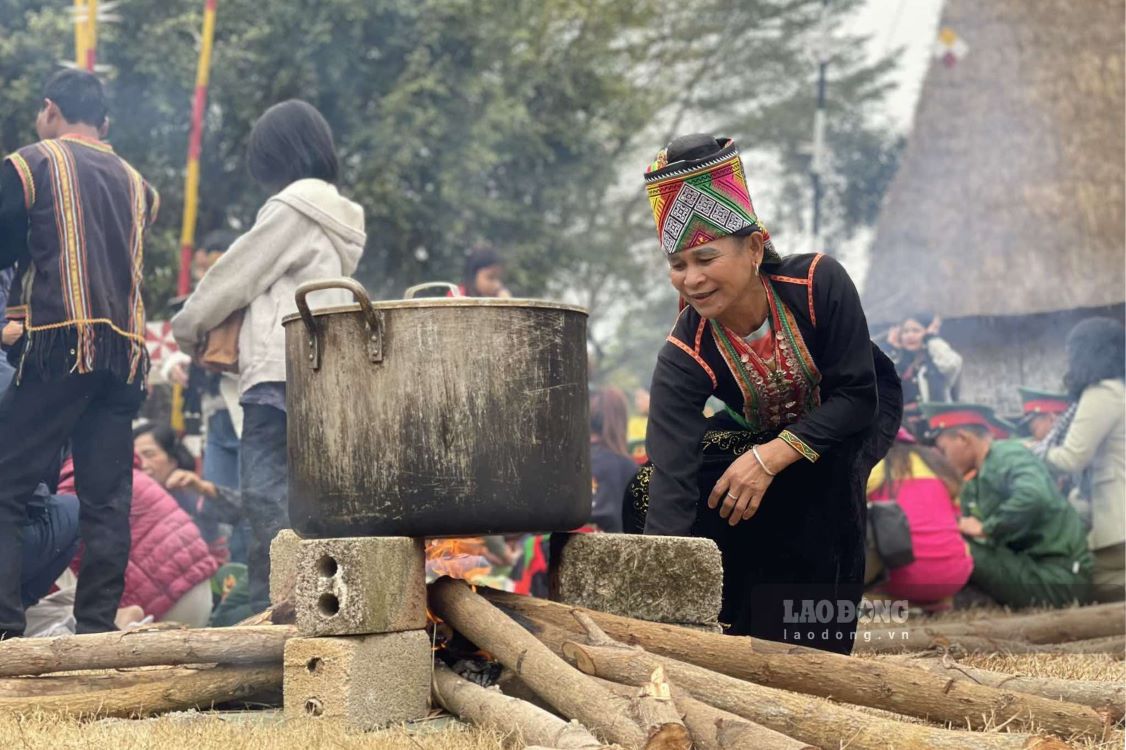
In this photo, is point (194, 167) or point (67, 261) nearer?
point (67, 261)

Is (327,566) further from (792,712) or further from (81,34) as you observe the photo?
(81,34)

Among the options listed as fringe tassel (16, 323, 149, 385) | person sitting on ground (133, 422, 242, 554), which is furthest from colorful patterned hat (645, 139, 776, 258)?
person sitting on ground (133, 422, 242, 554)

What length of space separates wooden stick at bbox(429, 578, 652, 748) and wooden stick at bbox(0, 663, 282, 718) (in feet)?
1.91

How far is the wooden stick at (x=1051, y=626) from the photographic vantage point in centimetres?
637

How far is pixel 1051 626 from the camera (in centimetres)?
669

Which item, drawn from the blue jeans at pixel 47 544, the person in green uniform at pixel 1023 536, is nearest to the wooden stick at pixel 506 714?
the blue jeans at pixel 47 544

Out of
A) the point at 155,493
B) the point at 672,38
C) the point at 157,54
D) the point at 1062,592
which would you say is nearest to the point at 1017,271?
the point at 1062,592

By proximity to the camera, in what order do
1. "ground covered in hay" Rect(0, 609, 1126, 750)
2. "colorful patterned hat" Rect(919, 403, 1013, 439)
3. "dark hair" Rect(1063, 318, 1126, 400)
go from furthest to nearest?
"colorful patterned hat" Rect(919, 403, 1013, 439), "dark hair" Rect(1063, 318, 1126, 400), "ground covered in hay" Rect(0, 609, 1126, 750)

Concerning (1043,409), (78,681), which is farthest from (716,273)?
(1043,409)

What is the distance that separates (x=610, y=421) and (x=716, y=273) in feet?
15.4

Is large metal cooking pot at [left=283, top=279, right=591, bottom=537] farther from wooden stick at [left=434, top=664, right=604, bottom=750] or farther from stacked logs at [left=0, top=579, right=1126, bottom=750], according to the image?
wooden stick at [left=434, top=664, right=604, bottom=750]

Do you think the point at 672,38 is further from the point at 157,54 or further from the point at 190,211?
the point at 190,211

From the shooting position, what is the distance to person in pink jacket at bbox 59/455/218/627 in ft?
21.7

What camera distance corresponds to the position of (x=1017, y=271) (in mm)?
16484
